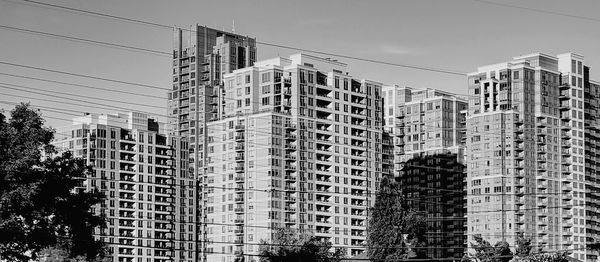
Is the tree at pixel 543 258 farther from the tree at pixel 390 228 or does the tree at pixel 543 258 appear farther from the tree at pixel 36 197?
the tree at pixel 36 197

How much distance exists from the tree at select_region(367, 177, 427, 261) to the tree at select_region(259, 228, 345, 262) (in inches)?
273

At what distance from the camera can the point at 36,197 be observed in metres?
68.5

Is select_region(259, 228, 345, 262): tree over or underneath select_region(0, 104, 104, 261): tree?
underneath

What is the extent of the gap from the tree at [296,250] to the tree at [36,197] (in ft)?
206

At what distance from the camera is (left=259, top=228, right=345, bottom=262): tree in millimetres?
136625

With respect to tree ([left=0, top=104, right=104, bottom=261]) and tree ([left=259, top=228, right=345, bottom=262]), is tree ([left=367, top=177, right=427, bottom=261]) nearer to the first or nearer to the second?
tree ([left=259, top=228, right=345, bottom=262])

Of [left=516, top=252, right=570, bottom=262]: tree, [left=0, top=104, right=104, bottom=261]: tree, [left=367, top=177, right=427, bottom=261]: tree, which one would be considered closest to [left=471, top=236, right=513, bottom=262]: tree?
[left=516, top=252, right=570, bottom=262]: tree

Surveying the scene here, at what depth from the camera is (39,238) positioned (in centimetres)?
6862

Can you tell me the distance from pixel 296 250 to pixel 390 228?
12.4m

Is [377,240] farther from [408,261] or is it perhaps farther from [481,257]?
[481,257]

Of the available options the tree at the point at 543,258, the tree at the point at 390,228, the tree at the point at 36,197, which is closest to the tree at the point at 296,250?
the tree at the point at 390,228

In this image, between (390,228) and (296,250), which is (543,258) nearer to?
(390,228)

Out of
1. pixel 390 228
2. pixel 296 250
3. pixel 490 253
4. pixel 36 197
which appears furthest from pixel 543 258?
pixel 36 197

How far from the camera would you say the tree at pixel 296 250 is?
137 meters
